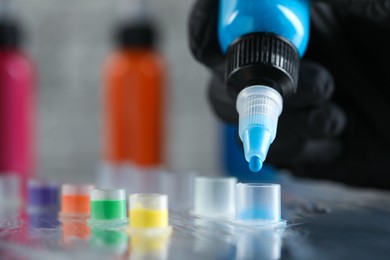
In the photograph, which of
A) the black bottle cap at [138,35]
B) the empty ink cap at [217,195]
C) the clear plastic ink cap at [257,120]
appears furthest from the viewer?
the black bottle cap at [138,35]

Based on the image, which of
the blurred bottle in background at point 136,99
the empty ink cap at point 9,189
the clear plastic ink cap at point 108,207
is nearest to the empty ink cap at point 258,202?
the clear plastic ink cap at point 108,207

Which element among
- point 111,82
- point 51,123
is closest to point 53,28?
point 51,123

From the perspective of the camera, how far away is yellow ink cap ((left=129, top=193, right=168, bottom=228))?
533 mm

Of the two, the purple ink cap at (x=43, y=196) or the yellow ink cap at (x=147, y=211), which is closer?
the yellow ink cap at (x=147, y=211)

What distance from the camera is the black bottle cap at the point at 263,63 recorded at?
1.81 feet

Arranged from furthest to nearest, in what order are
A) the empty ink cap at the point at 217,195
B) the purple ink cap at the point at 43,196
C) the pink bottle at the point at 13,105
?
the pink bottle at the point at 13,105 → the purple ink cap at the point at 43,196 → the empty ink cap at the point at 217,195

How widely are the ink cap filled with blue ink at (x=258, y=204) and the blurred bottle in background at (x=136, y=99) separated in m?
0.98

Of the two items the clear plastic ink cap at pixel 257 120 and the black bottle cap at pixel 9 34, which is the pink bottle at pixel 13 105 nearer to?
the black bottle cap at pixel 9 34

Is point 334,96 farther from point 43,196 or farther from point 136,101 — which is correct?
point 136,101

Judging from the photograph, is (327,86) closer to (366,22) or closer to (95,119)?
(366,22)

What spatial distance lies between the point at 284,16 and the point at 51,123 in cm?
153

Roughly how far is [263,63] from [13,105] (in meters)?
1.09

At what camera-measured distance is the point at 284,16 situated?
58cm

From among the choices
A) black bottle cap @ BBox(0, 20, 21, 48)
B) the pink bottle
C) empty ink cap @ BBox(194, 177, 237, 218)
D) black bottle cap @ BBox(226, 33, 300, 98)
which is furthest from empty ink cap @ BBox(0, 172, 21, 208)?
black bottle cap @ BBox(0, 20, 21, 48)
